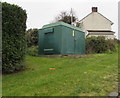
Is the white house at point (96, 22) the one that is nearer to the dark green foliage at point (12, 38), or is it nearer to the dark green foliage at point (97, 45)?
Answer: the dark green foliage at point (97, 45)

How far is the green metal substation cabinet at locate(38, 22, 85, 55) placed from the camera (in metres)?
8.43

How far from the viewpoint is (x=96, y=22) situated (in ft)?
103

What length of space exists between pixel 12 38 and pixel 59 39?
4.01 m

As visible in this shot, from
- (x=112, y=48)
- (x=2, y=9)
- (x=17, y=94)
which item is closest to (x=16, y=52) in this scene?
(x=2, y=9)

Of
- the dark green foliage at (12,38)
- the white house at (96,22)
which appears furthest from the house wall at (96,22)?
the dark green foliage at (12,38)

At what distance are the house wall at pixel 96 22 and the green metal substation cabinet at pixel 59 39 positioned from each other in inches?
881

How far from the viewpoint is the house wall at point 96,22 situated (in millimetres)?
31094

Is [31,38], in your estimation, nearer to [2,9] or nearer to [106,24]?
[2,9]

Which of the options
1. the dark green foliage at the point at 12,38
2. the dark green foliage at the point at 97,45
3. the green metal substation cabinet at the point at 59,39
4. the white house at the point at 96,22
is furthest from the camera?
the white house at the point at 96,22

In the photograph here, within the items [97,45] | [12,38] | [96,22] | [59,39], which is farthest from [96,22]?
[12,38]

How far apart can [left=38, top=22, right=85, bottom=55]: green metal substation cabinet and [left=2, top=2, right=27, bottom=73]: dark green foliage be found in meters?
3.54

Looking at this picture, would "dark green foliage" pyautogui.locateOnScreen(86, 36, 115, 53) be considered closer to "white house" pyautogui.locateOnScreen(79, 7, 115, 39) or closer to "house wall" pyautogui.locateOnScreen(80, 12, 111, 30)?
"white house" pyautogui.locateOnScreen(79, 7, 115, 39)

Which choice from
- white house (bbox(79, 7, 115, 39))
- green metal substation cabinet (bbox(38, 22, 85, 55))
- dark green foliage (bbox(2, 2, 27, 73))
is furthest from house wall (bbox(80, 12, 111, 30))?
dark green foliage (bbox(2, 2, 27, 73))

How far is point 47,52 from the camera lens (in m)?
8.98
